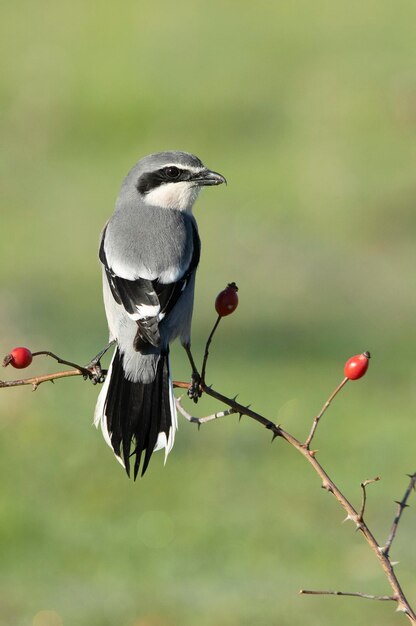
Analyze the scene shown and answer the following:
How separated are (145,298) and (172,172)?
0.85 metres

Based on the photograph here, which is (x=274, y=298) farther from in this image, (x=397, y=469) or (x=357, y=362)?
(x=357, y=362)

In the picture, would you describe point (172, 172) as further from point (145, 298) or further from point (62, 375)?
point (62, 375)

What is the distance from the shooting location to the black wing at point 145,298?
4.83 m

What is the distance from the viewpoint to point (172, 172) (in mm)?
5660

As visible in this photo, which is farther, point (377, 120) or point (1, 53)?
point (1, 53)

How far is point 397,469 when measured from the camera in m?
10.1

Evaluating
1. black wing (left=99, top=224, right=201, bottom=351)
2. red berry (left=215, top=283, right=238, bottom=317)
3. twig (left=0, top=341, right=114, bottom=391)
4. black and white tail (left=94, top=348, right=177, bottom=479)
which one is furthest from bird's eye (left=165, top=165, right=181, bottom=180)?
red berry (left=215, top=283, right=238, bottom=317)

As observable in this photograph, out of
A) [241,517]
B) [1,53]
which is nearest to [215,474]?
[241,517]

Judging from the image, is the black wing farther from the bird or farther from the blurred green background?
the blurred green background

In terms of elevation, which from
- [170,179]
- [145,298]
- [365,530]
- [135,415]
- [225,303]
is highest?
[170,179]

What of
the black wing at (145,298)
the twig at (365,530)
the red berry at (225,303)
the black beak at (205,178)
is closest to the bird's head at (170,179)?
the black beak at (205,178)

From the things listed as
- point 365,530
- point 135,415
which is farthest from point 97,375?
point 365,530

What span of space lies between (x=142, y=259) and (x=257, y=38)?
72.6 feet

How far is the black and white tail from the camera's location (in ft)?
14.6
